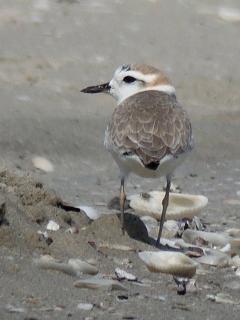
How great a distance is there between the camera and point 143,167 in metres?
5.72

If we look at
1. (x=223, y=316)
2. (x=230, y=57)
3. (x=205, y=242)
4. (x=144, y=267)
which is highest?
(x=223, y=316)

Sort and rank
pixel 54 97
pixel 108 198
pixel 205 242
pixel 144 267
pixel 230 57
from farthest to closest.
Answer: pixel 230 57, pixel 54 97, pixel 108 198, pixel 205 242, pixel 144 267

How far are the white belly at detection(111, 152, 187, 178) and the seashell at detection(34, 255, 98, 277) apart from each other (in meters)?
0.90

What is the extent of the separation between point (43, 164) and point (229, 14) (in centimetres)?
415

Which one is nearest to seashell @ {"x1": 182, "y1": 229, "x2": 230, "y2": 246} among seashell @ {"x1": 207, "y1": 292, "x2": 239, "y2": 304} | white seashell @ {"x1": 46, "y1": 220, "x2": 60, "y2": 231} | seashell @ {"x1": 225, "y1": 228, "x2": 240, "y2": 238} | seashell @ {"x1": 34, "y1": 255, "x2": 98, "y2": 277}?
seashell @ {"x1": 225, "y1": 228, "x2": 240, "y2": 238}

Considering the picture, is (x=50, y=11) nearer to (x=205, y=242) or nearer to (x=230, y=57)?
(x=230, y=57)

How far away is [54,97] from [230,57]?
2.11 m

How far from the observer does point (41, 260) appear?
4.80 m

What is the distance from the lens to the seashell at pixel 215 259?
556cm

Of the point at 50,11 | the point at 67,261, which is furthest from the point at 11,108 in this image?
the point at 67,261

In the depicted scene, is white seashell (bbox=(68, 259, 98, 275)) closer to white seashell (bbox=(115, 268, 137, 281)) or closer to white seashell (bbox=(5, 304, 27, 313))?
white seashell (bbox=(115, 268, 137, 281))

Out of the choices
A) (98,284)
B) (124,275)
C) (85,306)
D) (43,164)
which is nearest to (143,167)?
(124,275)

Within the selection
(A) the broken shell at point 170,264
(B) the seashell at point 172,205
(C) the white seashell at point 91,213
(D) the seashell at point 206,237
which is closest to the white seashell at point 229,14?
(B) the seashell at point 172,205

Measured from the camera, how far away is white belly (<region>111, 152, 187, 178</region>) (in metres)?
5.73
